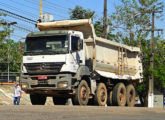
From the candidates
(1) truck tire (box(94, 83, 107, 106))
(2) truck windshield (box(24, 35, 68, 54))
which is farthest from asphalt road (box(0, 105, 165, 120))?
(1) truck tire (box(94, 83, 107, 106))

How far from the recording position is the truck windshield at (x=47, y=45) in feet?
49.0

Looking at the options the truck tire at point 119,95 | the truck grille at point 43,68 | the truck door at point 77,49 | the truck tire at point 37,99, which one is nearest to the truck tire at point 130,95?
the truck tire at point 119,95

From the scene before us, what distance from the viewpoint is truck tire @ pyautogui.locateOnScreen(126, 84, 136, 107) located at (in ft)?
65.4

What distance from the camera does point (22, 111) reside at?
10164mm

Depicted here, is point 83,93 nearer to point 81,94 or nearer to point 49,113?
point 81,94

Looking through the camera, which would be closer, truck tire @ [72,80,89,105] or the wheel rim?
truck tire @ [72,80,89,105]

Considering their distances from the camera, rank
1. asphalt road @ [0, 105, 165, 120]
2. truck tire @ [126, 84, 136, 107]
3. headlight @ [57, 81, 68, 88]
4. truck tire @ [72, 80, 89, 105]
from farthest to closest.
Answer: truck tire @ [126, 84, 136, 107] → truck tire @ [72, 80, 89, 105] → headlight @ [57, 81, 68, 88] → asphalt road @ [0, 105, 165, 120]

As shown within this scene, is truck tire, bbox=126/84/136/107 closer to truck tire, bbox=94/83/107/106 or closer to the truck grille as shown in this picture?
truck tire, bbox=94/83/107/106

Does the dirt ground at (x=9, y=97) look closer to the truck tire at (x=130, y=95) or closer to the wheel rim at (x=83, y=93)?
the truck tire at (x=130, y=95)

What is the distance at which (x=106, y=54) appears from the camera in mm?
17984

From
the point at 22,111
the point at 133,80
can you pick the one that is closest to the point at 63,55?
the point at 22,111

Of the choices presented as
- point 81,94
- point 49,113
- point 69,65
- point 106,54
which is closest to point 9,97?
point 106,54

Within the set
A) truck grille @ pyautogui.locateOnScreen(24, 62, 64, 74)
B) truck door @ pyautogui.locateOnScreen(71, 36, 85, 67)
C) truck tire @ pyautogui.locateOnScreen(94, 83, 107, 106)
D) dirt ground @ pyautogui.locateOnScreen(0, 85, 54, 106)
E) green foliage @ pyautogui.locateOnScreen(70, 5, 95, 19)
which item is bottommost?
dirt ground @ pyautogui.locateOnScreen(0, 85, 54, 106)

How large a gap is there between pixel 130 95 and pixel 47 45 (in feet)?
23.1
